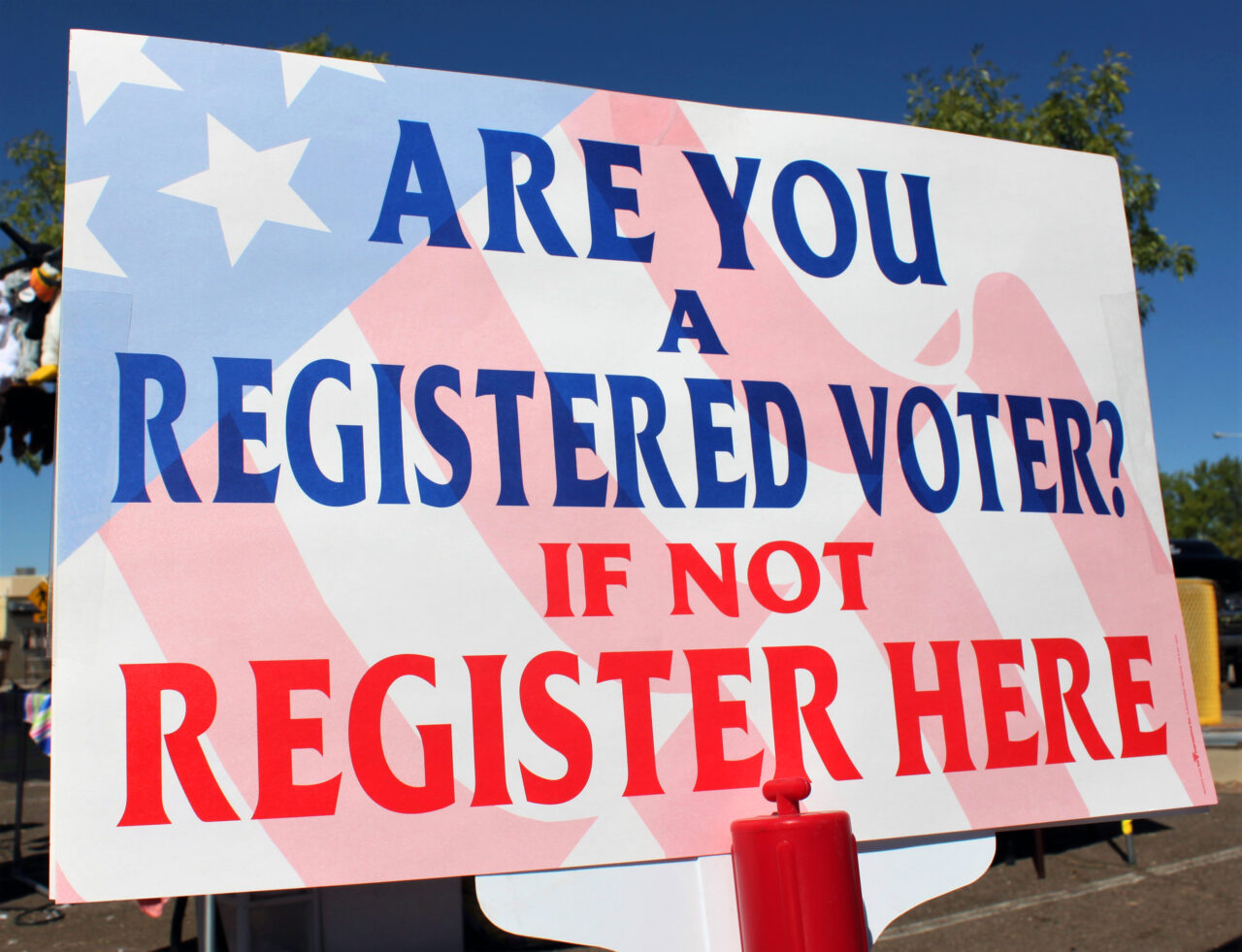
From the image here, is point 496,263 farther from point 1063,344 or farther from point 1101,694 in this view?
point 1101,694

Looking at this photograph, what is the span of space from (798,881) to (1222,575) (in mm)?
13294

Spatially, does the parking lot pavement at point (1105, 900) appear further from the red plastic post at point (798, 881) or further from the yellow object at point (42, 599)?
the yellow object at point (42, 599)

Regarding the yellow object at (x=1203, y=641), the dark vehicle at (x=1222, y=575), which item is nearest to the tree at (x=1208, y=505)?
the dark vehicle at (x=1222, y=575)

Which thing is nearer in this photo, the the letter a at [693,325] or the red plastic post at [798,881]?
the red plastic post at [798,881]

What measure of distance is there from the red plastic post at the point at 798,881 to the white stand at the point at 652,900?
56 millimetres

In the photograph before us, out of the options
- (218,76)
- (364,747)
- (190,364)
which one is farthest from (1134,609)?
(218,76)

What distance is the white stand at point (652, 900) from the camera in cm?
126

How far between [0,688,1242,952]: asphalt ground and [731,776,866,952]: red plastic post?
400 cm

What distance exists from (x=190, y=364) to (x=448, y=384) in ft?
Answer: 1.10

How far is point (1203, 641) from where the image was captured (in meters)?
3.11

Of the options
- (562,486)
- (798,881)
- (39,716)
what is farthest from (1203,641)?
(39,716)

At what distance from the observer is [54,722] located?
1144 millimetres

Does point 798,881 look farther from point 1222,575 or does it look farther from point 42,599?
point 1222,575

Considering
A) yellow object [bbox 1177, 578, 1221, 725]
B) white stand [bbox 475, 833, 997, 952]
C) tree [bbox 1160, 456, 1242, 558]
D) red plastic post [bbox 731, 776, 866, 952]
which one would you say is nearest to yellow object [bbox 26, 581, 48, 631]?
white stand [bbox 475, 833, 997, 952]
